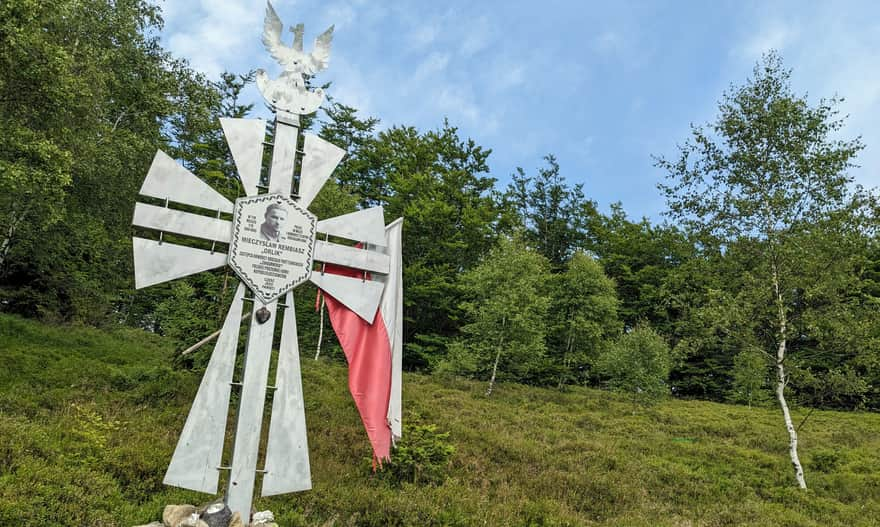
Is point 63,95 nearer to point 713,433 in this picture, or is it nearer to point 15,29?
point 15,29

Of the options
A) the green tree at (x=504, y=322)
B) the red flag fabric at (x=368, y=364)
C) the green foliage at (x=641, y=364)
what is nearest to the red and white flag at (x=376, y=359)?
the red flag fabric at (x=368, y=364)

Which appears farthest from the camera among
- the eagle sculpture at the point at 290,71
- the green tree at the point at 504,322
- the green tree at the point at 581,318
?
the green tree at the point at 581,318

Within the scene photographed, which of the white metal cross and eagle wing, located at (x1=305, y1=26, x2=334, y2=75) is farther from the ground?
eagle wing, located at (x1=305, y1=26, x2=334, y2=75)

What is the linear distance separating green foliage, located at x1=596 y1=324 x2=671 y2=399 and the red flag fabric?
20.2 metres

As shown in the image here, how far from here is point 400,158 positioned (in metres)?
32.7

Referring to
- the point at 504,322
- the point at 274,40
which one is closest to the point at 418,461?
the point at 274,40

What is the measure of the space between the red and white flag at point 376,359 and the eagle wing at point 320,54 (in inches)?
83.1

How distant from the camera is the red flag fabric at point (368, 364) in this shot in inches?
213

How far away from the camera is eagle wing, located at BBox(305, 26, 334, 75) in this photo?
5.63 m

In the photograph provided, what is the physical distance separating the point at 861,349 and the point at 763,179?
15.5 ft

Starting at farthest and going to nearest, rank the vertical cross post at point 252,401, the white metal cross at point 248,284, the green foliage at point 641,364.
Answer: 1. the green foliage at point 641,364
2. the vertical cross post at point 252,401
3. the white metal cross at point 248,284

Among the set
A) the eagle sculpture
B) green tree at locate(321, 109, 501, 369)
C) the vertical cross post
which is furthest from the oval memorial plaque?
green tree at locate(321, 109, 501, 369)

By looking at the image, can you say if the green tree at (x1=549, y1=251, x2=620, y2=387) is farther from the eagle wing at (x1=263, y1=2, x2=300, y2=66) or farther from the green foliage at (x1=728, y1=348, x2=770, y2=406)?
the eagle wing at (x1=263, y1=2, x2=300, y2=66)

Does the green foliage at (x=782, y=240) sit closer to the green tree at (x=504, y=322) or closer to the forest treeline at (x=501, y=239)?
the forest treeline at (x=501, y=239)
